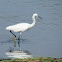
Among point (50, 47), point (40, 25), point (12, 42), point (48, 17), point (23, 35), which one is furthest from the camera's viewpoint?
point (48, 17)

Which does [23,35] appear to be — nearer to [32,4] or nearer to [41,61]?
[41,61]

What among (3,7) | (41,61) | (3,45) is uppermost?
(3,7)

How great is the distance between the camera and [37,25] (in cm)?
1789

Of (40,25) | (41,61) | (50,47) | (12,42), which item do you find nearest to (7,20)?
(40,25)

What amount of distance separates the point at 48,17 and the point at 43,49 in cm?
615

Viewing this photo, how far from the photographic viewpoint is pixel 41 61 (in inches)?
425

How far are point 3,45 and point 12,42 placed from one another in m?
0.82

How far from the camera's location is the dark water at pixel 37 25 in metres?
13.8

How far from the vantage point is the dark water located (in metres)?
13.8

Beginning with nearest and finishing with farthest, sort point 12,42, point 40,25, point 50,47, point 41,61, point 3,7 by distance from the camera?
point 41,61 → point 50,47 → point 12,42 → point 40,25 → point 3,7

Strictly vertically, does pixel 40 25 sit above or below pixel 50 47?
above

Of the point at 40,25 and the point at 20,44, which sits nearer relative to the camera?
the point at 20,44

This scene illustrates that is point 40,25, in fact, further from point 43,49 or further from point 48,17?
point 43,49

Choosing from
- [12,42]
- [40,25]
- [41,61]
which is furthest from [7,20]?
[41,61]
